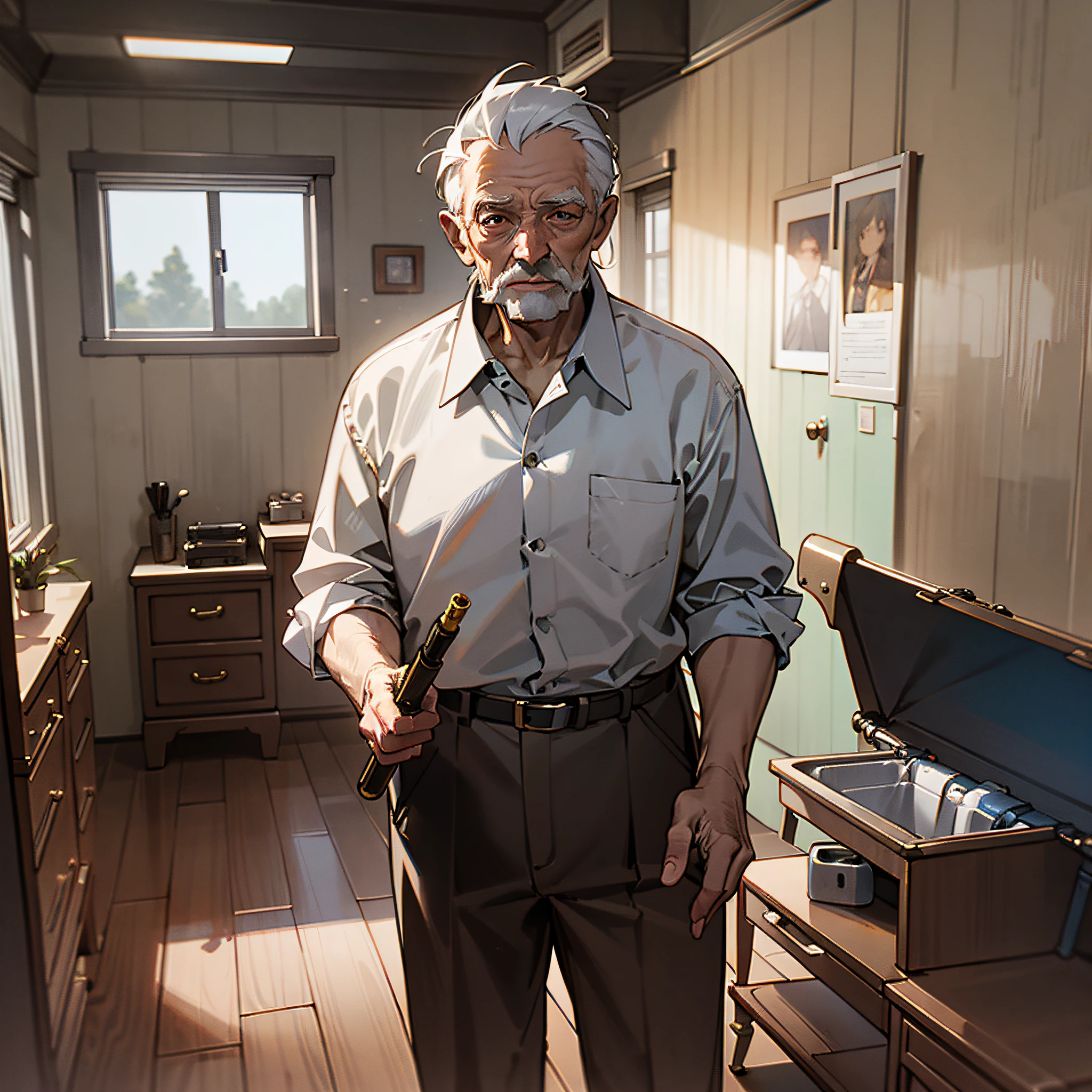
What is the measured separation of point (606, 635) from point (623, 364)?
0.32 m

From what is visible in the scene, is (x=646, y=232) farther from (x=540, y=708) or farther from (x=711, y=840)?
(x=711, y=840)

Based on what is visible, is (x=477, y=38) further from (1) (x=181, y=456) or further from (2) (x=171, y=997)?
(2) (x=171, y=997)

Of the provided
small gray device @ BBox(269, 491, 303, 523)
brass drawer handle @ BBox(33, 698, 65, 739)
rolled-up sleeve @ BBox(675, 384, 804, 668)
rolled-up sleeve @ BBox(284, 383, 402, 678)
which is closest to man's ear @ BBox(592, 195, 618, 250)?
rolled-up sleeve @ BBox(675, 384, 804, 668)

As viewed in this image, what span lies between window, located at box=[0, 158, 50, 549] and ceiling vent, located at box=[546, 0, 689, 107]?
2.12 metres

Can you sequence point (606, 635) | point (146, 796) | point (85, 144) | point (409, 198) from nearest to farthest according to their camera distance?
point (606, 635) → point (146, 796) → point (85, 144) → point (409, 198)

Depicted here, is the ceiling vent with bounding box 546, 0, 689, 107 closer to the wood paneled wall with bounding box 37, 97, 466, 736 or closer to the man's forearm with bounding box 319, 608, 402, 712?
the wood paneled wall with bounding box 37, 97, 466, 736

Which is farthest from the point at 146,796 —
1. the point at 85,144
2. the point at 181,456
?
the point at 85,144

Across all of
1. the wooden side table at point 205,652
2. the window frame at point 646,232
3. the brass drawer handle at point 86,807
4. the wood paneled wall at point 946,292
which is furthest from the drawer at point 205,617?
the wood paneled wall at point 946,292

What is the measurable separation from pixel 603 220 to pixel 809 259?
2080 millimetres

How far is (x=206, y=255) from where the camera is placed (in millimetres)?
4852

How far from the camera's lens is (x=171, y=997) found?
282cm

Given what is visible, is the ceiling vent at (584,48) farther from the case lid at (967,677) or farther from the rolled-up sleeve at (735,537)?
the rolled-up sleeve at (735,537)

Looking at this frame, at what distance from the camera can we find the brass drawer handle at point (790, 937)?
2.21m

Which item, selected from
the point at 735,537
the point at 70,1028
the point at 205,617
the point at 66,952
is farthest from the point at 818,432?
the point at 205,617
